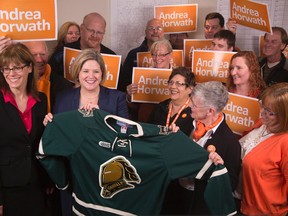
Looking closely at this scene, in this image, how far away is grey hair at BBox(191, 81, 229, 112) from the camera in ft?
7.66

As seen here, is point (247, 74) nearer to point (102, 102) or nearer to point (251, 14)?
point (251, 14)

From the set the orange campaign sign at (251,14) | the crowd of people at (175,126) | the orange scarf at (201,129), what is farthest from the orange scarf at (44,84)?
the orange campaign sign at (251,14)

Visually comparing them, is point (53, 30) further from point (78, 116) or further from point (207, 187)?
point (207, 187)

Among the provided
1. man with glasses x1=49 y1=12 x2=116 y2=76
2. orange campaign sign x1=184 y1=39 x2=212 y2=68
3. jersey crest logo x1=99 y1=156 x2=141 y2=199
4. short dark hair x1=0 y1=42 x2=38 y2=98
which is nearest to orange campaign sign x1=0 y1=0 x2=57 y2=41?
short dark hair x1=0 y1=42 x2=38 y2=98

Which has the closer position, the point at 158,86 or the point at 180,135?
the point at 180,135

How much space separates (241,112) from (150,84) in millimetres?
915

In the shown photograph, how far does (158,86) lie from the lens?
11.5ft

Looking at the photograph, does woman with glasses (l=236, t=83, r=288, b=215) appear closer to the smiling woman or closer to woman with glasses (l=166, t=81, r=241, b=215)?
woman with glasses (l=166, t=81, r=241, b=215)

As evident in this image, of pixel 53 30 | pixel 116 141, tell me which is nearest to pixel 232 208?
pixel 116 141

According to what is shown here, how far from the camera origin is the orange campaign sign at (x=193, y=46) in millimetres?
4320

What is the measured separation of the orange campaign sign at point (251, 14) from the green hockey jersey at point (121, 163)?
204 cm

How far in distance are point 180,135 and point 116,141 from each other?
380 mm

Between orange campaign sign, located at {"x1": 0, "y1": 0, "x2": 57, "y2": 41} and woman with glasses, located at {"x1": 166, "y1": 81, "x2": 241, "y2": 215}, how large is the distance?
1.30 m

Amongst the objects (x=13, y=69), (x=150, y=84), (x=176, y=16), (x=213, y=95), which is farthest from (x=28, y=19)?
(x=176, y=16)
